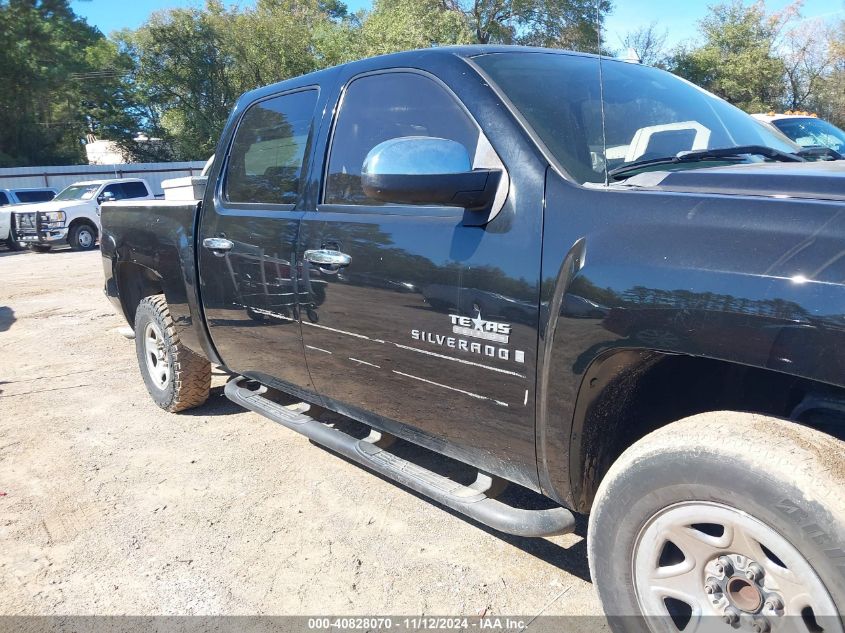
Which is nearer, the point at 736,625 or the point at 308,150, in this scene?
the point at 736,625

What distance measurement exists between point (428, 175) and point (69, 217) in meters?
17.7

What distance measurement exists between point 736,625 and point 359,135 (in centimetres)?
221

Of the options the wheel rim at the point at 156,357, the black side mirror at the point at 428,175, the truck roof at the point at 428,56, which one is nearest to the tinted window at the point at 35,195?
the wheel rim at the point at 156,357

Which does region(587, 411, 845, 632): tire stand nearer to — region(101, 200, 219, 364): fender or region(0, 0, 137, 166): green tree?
region(101, 200, 219, 364): fender

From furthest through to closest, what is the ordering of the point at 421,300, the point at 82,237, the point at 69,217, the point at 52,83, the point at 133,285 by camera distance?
the point at 52,83 < the point at 82,237 < the point at 69,217 < the point at 133,285 < the point at 421,300

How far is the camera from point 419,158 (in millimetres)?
2166

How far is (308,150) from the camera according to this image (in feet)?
10.2

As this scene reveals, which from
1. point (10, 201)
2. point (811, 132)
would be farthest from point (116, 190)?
point (811, 132)

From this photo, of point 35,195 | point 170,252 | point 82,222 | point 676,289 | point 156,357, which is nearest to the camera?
point 676,289

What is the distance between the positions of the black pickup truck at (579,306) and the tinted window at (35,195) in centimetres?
2128

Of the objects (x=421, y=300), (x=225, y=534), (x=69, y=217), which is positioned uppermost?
(x=421, y=300)

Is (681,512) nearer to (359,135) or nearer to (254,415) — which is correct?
(359,135)

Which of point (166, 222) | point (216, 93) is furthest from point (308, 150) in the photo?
point (216, 93)

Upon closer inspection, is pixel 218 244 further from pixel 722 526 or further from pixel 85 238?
pixel 85 238
